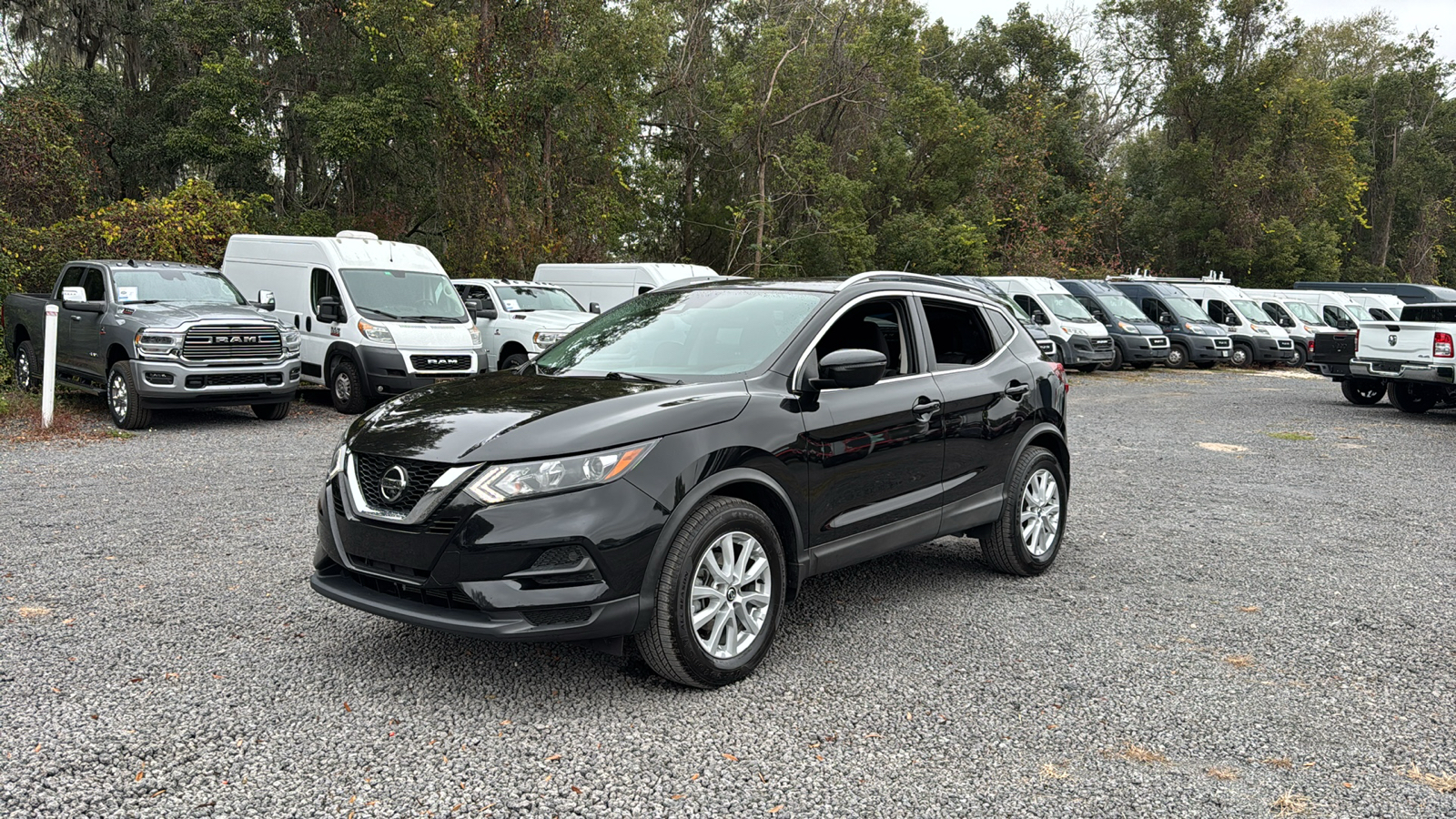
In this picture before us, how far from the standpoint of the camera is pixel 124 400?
11.5m

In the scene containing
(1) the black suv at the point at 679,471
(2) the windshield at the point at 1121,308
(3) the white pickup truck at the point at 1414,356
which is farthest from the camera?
(2) the windshield at the point at 1121,308

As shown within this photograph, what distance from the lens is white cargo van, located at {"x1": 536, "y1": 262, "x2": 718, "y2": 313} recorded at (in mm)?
18766

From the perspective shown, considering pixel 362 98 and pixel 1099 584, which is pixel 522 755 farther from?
pixel 362 98

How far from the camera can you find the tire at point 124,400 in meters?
11.3

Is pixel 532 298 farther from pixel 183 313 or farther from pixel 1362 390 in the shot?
pixel 1362 390

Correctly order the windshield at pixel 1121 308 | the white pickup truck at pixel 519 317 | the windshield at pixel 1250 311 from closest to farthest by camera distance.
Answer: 1. the white pickup truck at pixel 519 317
2. the windshield at pixel 1121 308
3. the windshield at pixel 1250 311

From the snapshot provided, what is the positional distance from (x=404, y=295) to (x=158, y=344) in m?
3.39

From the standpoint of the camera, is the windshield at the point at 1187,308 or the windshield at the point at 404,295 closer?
the windshield at the point at 404,295

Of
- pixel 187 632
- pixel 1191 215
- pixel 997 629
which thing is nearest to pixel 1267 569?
A: pixel 997 629

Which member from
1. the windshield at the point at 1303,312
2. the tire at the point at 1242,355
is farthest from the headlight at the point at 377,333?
the windshield at the point at 1303,312

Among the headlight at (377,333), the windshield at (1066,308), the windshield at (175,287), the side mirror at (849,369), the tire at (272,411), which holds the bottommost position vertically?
the tire at (272,411)

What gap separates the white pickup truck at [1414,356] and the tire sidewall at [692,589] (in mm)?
14087

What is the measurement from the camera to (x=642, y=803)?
322 cm

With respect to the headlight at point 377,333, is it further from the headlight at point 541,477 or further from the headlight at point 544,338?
the headlight at point 541,477
